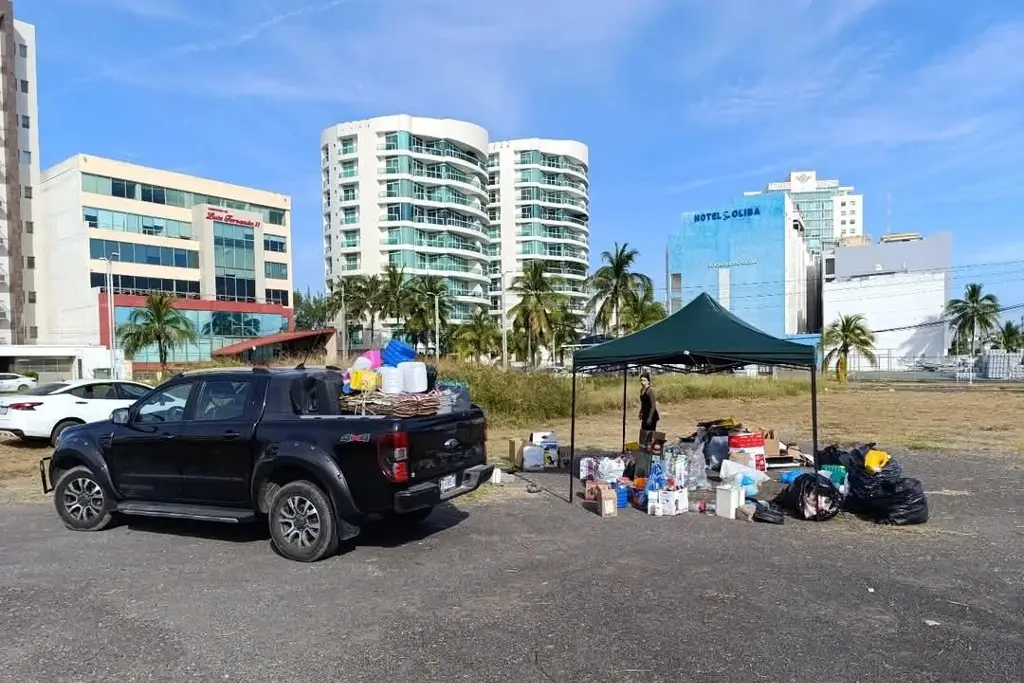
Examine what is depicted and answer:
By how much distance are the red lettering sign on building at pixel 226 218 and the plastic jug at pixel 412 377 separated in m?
62.9

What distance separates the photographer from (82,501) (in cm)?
802

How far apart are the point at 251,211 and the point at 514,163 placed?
43346 mm

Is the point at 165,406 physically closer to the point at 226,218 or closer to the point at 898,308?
the point at 226,218

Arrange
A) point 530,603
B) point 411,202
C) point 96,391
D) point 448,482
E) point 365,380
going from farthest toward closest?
point 411,202
point 96,391
point 365,380
point 448,482
point 530,603

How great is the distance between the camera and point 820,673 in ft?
14.0

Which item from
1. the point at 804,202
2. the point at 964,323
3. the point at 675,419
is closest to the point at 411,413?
the point at 675,419

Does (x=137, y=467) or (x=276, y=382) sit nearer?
(x=276, y=382)

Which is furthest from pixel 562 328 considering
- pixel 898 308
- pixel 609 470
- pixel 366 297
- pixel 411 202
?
pixel 609 470

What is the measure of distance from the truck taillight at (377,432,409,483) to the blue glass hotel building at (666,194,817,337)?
78705 mm

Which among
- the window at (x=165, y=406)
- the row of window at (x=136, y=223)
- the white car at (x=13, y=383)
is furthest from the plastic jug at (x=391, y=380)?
the row of window at (x=136, y=223)

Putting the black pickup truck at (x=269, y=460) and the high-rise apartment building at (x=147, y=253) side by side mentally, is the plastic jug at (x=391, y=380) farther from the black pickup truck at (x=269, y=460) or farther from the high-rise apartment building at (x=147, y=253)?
the high-rise apartment building at (x=147, y=253)

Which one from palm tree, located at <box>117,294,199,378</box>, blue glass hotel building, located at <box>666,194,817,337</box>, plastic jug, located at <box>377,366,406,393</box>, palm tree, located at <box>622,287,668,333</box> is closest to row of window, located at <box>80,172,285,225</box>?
palm tree, located at <box>117,294,199,378</box>

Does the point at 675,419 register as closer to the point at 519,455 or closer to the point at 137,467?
the point at 519,455

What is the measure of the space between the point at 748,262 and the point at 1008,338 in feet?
99.9
